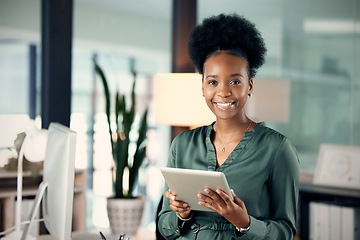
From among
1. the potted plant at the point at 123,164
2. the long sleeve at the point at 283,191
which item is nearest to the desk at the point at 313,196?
the potted plant at the point at 123,164

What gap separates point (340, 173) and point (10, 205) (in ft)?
7.26

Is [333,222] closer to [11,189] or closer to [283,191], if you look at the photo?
[283,191]

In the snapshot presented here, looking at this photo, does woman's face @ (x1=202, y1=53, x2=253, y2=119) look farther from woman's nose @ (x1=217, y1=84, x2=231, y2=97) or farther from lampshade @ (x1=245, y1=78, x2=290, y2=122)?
lampshade @ (x1=245, y1=78, x2=290, y2=122)

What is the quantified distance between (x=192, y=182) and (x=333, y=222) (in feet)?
6.83

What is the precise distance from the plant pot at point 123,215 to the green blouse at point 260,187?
5.24 feet

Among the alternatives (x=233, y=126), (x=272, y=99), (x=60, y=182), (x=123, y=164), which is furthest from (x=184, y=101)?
(x=60, y=182)

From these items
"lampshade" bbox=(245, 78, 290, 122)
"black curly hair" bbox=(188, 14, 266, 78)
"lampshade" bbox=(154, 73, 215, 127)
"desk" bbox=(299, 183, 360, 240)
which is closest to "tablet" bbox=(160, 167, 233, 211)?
"black curly hair" bbox=(188, 14, 266, 78)

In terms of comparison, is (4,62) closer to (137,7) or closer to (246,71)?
(137,7)

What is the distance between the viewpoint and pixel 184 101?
2.93 metres

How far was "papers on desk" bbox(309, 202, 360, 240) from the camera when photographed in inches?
118

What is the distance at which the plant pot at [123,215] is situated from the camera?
307cm

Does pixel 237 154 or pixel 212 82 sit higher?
pixel 212 82

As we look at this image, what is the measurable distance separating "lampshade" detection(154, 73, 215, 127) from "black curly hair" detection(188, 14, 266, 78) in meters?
1.33

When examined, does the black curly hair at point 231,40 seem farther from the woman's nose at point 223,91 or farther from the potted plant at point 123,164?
the potted plant at point 123,164
